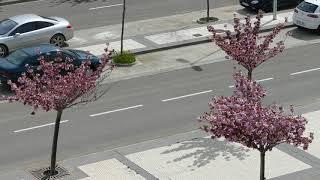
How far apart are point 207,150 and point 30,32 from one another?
38.2 ft

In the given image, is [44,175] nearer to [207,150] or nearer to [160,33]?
[207,150]

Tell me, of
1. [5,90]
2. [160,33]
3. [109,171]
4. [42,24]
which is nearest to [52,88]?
[109,171]

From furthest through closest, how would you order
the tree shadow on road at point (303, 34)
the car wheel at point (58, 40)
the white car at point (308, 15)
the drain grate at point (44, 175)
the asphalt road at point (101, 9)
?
the asphalt road at point (101, 9)
the white car at point (308, 15)
the tree shadow on road at point (303, 34)
the car wheel at point (58, 40)
the drain grate at point (44, 175)

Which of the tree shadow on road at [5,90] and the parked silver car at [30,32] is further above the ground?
the parked silver car at [30,32]

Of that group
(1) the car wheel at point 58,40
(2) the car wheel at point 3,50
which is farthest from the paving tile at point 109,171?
(1) the car wheel at point 58,40

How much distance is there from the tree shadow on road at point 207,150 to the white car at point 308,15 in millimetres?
12654

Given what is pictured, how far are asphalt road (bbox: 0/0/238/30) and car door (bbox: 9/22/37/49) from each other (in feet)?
13.2

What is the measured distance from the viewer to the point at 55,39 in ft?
98.0

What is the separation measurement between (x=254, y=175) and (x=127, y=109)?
6.06 meters

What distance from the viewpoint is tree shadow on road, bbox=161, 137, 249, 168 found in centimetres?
1931

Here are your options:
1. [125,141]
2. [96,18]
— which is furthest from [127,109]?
[96,18]

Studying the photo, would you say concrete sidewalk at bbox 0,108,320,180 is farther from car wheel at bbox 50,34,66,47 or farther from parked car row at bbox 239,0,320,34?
parked car row at bbox 239,0,320,34

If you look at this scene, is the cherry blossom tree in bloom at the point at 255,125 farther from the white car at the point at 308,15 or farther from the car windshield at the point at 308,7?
the car windshield at the point at 308,7

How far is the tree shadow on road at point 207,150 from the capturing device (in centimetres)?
1931
